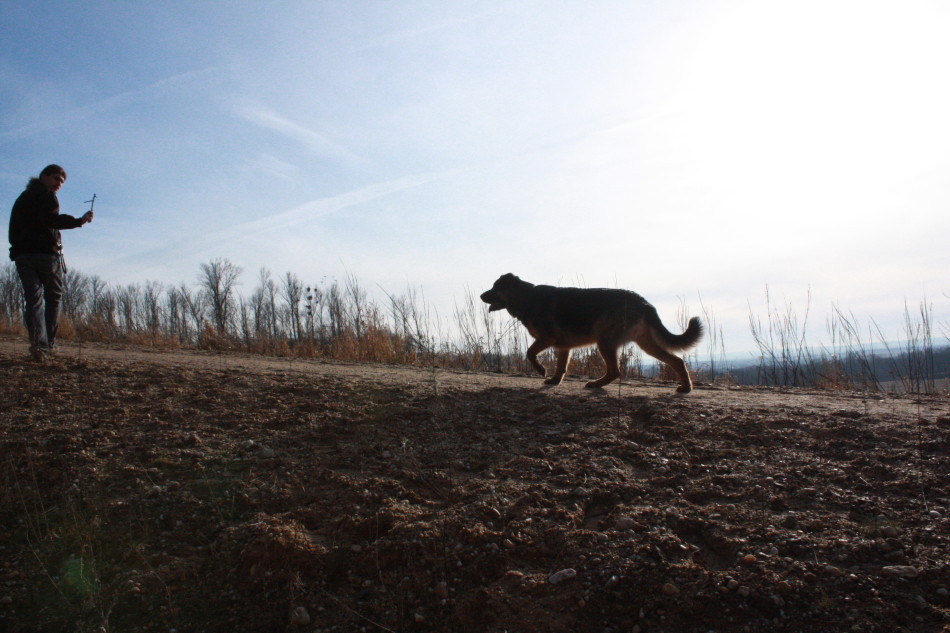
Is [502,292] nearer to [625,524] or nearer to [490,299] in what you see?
[490,299]

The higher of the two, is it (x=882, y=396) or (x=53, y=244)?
(x=53, y=244)

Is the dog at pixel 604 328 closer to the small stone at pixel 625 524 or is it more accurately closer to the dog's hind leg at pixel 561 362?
the dog's hind leg at pixel 561 362

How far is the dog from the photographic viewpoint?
249 inches

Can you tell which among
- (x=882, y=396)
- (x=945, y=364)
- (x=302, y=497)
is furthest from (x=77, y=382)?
(x=945, y=364)

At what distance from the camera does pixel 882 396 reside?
5.64 metres

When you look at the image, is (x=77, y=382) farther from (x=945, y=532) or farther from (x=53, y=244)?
(x=945, y=532)

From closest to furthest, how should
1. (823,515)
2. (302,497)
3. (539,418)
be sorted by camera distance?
(823,515) → (302,497) → (539,418)

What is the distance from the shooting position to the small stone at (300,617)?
231cm

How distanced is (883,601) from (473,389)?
3.66 metres

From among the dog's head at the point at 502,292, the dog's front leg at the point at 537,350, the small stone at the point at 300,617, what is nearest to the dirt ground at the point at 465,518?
the small stone at the point at 300,617

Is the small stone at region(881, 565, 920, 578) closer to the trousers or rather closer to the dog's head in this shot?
the dog's head

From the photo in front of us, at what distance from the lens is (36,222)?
5.60 metres

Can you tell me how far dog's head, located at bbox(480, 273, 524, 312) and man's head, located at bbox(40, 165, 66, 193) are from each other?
491cm

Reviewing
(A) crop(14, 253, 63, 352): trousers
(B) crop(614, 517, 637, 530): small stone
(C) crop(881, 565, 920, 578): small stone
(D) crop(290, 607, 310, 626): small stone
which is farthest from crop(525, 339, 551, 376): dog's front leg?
(A) crop(14, 253, 63, 352): trousers
